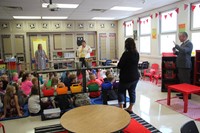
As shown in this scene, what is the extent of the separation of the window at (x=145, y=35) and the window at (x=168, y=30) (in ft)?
2.41

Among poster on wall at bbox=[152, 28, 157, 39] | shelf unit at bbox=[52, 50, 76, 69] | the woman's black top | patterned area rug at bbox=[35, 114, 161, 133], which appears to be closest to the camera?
patterned area rug at bbox=[35, 114, 161, 133]

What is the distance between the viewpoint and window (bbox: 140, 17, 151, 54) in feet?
23.4

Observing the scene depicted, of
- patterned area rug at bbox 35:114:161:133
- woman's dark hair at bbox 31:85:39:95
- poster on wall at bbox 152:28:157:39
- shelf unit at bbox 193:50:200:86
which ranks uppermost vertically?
poster on wall at bbox 152:28:157:39

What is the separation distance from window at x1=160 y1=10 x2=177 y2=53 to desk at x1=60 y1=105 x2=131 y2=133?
4562 millimetres

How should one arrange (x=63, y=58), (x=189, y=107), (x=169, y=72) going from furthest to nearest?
(x=63, y=58), (x=169, y=72), (x=189, y=107)

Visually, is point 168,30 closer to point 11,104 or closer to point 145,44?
point 145,44

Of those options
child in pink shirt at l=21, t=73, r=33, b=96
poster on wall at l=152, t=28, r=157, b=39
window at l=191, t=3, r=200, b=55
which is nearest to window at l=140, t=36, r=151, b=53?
poster on wall at l=152, t=28, r=157, b=39

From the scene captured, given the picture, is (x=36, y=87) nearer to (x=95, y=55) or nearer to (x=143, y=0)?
(x=143, y=0)

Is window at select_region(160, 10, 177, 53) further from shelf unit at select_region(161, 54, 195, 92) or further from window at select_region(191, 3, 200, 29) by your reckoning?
shelf unit at select_region(161, 54, 195, 92)

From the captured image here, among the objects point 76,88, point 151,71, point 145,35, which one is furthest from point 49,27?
point 76,88

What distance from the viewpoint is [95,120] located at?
2109 millimetres

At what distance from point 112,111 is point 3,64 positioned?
4685 millimetres

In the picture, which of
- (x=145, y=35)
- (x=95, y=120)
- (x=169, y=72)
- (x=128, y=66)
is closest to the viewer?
(x=95, y=120)

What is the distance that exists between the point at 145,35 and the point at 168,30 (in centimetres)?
128
